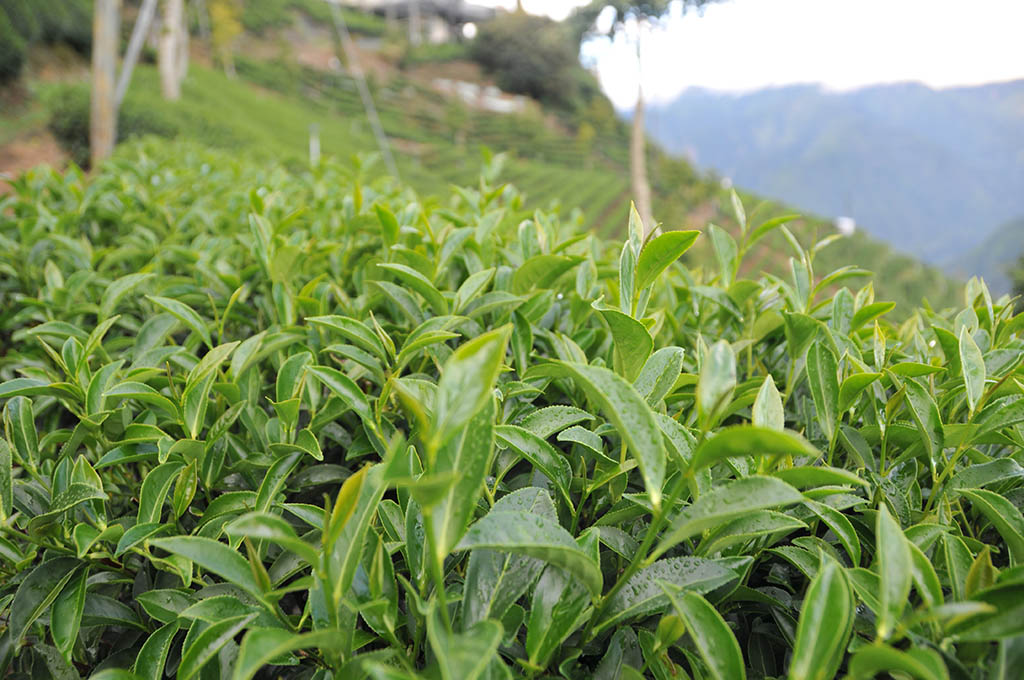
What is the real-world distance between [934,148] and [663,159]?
118435 mm

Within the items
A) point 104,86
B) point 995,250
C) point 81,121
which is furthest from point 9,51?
point 995,250

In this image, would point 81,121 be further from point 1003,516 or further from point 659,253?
point 1003,516

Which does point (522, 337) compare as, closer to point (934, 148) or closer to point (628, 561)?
point (628, 561)

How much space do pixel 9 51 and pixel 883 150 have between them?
459ft

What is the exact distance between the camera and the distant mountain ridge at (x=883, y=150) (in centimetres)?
10325

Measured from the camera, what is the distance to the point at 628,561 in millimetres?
679

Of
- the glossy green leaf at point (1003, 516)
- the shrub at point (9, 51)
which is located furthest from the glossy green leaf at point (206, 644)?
the shrub at point (9, 51)

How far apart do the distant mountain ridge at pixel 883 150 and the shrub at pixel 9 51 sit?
86541 mm

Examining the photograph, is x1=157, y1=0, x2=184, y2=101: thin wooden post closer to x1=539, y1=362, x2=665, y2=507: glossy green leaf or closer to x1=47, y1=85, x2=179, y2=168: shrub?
x1=47, y1=85, x2=179, y2=168: shrub

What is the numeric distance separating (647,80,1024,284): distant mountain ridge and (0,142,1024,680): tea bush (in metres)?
96.1

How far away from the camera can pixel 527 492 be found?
622mm

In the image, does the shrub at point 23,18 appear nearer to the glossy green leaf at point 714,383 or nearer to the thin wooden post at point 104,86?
the thin wooden post at point 104,86

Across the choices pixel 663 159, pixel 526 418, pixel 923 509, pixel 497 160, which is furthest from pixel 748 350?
pixel 663 159

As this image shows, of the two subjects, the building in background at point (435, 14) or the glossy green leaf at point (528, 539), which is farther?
the building in background at point (435, 14)
